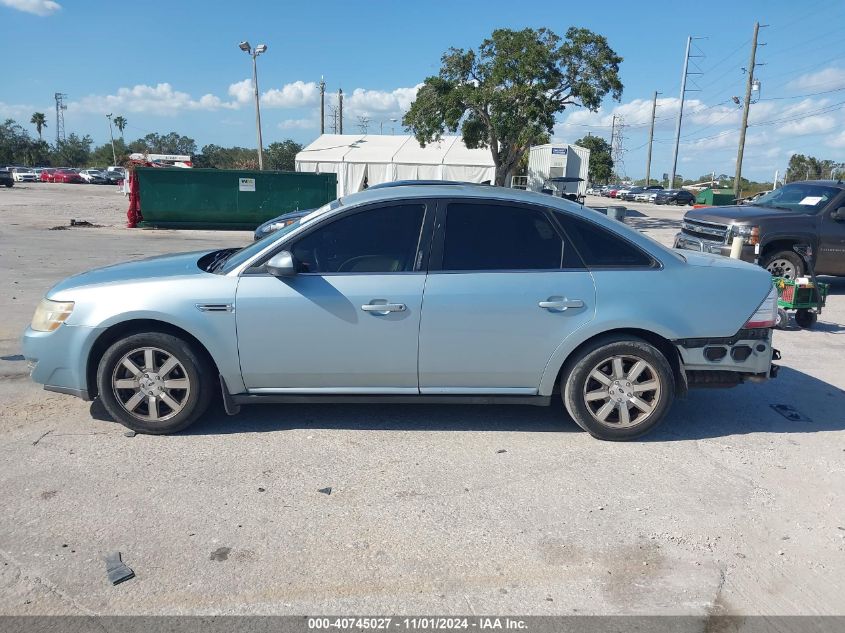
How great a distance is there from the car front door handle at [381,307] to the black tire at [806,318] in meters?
6.45

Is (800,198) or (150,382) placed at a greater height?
(800,198)

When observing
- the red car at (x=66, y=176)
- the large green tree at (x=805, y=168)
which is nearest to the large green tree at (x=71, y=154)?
the red car at (x=66, y=176)

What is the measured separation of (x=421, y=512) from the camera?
3.69 m

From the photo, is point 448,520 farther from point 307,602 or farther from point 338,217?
point 338,217

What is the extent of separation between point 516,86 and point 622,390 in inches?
888

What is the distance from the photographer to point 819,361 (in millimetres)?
6992

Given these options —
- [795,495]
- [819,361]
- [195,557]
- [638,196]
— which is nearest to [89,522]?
[195,557]

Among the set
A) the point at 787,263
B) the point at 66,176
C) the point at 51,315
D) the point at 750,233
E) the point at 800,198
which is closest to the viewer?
the point at 51,315

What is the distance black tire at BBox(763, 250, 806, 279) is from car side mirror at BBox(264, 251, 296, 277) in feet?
28.2

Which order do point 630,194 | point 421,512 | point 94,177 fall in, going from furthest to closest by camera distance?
point 630,194
point 94,177
point 421,512

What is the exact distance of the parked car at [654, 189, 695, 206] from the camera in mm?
58531

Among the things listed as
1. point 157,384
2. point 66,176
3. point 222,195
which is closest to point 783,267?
point 157,384

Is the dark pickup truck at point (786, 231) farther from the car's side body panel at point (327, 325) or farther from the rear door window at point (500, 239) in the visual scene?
the car's side body panel at point (327, 325)

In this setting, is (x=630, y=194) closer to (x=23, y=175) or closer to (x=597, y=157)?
(x=597, y=157)
